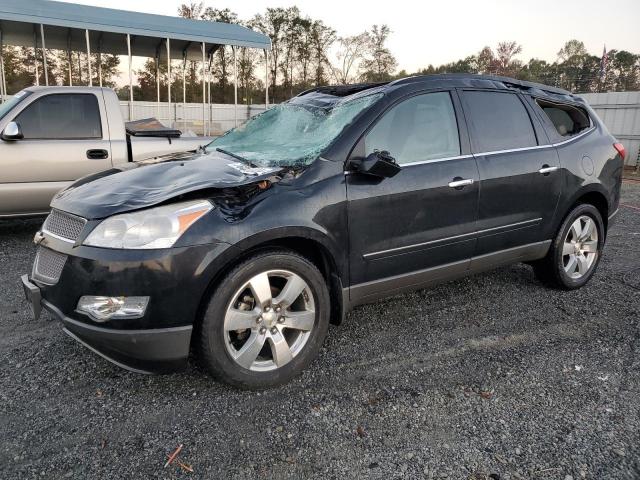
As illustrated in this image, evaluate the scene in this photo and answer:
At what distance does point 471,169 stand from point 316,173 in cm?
125

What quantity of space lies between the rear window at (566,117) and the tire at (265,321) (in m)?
2.63

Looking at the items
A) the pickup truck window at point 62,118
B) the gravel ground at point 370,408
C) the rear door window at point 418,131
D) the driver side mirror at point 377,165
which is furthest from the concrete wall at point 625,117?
the driver side mirror at point 377,165

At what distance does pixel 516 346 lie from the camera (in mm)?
3289

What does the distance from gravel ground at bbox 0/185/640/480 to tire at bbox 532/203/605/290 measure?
1.87ft

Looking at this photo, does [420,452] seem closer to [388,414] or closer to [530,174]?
[388,414]

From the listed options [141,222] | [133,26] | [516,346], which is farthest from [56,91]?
[133,26]

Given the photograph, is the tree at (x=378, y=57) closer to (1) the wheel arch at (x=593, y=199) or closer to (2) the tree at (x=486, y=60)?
(2) the tree at (x=486, y=60)

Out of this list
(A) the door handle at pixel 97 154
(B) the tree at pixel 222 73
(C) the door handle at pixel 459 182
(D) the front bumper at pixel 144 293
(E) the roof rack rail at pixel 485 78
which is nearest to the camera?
(D) the front bumper at pixel 144 293

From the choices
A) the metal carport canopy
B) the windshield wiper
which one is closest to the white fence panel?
the metal carport canopy

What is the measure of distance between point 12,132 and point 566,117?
5.58 meters

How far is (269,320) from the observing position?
8.82ft

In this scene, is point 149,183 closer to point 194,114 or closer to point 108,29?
point 108,29

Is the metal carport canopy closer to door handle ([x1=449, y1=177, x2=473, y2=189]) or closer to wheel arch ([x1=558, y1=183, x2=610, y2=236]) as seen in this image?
wheel arch ([x1=558, y1=183, x2=610, y2=236])

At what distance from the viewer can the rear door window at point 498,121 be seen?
356 centimetres
